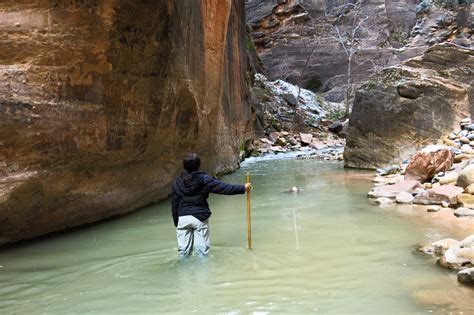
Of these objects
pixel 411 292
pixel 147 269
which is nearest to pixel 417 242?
pixel 411 292

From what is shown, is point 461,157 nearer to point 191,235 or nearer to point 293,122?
point 191,235

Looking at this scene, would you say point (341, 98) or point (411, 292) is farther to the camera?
point (341, 98)

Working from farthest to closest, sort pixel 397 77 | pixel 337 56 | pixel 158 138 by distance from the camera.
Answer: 1. pixel 337 56
2. pixel 397 77
3. pixel 158 138

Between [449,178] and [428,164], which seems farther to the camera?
[428,164]

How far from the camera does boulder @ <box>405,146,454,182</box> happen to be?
→ 8844 mm

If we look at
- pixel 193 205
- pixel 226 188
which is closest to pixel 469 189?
pixel 226 188

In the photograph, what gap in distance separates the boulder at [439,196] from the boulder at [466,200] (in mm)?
160

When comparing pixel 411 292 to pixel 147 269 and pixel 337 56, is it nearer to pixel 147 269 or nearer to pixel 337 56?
pixel 147 269

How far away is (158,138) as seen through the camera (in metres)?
8.12

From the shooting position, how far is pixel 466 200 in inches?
258

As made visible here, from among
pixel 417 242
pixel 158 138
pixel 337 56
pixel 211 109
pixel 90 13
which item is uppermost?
pixel 337 56

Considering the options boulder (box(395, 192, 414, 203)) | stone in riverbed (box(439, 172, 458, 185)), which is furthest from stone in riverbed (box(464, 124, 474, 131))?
boulder (box(395, 192, 414, 203))

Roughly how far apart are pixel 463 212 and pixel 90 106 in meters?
5.64

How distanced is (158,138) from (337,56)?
98.9 ft
